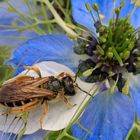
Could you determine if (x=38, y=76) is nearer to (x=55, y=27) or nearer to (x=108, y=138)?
(x=108, y=138)

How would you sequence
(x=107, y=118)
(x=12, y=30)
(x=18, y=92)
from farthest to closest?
1. (x=12, y=30)
2. (x=107, y=118)
3. (x=18, y=92)

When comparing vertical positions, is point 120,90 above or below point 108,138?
above

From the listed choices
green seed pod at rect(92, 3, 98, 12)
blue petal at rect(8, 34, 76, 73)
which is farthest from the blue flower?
green seed pod at rect(92, 3, 98, 12)

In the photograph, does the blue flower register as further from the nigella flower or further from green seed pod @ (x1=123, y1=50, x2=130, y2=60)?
green seed pod @ (x1=123, y1=50, x2=130, y2=60)

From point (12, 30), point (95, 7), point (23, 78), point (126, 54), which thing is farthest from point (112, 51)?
point (12, 30)

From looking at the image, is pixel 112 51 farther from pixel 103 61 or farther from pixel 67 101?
pixel 67 101

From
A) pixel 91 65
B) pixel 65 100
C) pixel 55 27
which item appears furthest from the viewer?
pixel 55 27

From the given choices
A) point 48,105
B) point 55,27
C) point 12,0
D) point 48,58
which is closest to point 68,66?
point 48,58
